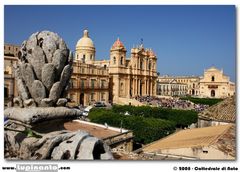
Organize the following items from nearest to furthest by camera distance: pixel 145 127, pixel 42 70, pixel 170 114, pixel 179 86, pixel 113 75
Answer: pixel 42 70
pixel 145 127
pixel 170 114
pixel 113 75
pixel 179 86

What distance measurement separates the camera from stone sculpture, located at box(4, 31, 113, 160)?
291 cm

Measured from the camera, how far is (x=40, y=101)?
3.08 metres

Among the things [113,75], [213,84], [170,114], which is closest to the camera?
[170,114]

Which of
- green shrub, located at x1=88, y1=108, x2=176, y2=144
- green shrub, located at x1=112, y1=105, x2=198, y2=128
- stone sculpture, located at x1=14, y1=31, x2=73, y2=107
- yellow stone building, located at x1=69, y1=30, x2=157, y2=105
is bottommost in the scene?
green shrub, located at x1=88, y1=108, x2=176, y2=144

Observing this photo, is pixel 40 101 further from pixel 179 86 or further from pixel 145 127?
pixel 179 86

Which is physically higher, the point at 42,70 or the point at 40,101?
the point at 42,70

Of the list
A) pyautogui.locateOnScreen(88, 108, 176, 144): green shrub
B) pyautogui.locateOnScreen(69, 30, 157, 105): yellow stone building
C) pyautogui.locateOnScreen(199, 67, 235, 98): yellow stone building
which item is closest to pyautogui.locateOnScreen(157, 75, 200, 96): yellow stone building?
pyautogui.locateOnScreen(199, 67, 235, 98): yellow stone building

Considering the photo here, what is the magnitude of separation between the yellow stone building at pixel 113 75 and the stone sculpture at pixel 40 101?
2650 cm

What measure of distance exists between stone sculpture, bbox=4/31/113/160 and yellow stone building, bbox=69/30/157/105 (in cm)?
2650

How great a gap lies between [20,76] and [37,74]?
18 cm

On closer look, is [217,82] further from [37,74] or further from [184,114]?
[37,74]

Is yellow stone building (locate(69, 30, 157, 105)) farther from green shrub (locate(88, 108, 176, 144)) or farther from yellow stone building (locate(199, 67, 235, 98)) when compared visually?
green shrub (locate(88, 108, 176, 144))

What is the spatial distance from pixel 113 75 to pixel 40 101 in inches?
1391

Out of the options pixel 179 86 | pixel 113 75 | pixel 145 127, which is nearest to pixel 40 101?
pixel 145 127
